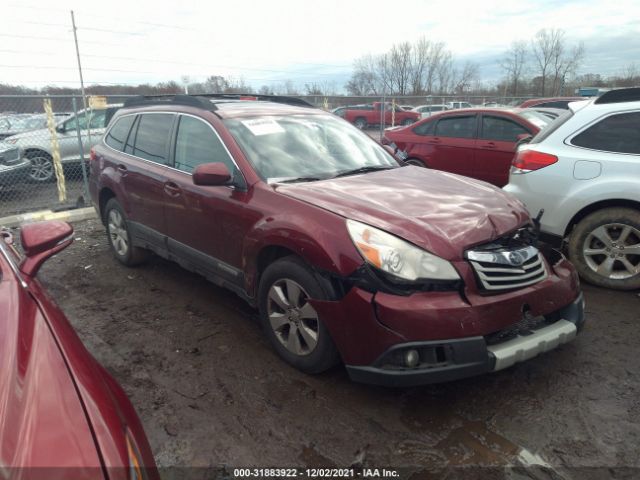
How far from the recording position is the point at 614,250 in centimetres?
421

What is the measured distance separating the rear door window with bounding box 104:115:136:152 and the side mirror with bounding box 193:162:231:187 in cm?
223

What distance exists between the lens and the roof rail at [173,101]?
3.99 m

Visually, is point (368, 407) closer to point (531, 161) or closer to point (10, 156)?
point (531, 161)

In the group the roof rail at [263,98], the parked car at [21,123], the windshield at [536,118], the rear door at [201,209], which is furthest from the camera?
the parked car at [21,123]

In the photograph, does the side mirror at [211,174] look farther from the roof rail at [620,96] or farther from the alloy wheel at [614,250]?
the roof rail at [620,96]

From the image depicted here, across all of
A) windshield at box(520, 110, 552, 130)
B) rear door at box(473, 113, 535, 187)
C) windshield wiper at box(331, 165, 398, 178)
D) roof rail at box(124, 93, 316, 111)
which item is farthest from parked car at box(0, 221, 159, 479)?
windshield at box(520, 110, 552, 130)

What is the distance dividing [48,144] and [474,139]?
847 centimetres

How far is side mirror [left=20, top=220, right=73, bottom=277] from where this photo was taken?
2.22m

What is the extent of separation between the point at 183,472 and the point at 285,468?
1.68 ft

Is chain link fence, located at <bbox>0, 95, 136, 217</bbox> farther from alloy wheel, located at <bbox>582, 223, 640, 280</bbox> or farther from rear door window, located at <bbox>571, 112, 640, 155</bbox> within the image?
alloy wheel, located at <bbox>582, 223, 640, 280</bbox>

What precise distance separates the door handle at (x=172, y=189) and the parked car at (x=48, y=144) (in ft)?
20.2

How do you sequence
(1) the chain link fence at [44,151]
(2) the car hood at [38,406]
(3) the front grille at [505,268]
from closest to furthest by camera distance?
(2) the car hood at [38,406] → (3) the front grille at [505,268] → (1) the chain link fence at [44,151]

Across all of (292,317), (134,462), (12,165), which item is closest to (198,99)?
(292,317)

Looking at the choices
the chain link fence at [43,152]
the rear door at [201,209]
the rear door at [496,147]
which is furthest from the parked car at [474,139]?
the chain link fence at [43,152]
